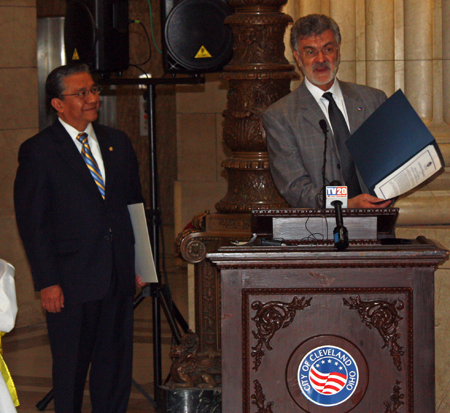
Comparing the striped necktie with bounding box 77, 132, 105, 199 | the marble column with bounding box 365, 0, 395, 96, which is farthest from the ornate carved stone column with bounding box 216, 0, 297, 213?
the striped necktie with bounding box 77, 132, 105, 199

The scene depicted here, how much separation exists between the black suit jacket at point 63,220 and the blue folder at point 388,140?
132 cm

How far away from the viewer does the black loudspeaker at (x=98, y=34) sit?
4250 mm

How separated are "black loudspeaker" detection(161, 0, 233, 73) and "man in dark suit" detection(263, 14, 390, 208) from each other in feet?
2.82

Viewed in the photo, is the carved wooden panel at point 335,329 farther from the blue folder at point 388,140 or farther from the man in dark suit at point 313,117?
the man in dark suit at point 313,117

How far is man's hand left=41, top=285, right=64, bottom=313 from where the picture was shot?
3357 mm

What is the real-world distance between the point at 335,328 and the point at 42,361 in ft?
11.3

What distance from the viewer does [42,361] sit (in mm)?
5398

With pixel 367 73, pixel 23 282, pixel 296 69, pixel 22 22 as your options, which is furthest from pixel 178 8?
pixel 23 282

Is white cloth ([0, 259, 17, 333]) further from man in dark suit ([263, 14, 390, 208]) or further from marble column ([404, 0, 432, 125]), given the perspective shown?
marble column ([404, 0, 432, 125])

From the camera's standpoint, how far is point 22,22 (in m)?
6.47

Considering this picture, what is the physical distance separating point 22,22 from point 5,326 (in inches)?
185

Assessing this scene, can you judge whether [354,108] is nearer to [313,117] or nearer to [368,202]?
[313,117]

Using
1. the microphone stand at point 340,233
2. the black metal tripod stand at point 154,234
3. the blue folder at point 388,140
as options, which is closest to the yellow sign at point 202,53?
the black metal tripod stand at point 154,234

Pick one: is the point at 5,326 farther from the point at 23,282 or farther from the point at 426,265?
the point at 23,282
